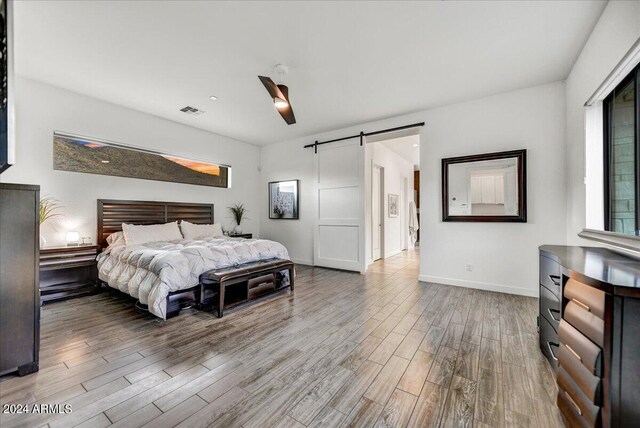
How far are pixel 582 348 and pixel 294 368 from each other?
171cm

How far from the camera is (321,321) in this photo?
287 centimetres

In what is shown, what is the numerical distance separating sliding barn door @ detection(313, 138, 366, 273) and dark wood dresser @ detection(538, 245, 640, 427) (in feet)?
12.3

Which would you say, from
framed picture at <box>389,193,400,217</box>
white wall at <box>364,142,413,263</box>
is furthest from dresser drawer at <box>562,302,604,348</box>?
framed picture at <box>389,193,400,217</box>

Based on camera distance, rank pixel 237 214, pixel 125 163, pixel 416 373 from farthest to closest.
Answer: pixel 237 214 < pixel 125 163 < pixel 416 373

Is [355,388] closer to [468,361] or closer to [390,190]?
[468,361]

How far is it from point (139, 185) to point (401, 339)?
4853mm

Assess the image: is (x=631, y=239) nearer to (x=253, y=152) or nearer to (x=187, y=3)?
(x=187, y=3)

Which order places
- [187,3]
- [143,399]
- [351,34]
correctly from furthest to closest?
[351,34]
[187,3]
[143,399]

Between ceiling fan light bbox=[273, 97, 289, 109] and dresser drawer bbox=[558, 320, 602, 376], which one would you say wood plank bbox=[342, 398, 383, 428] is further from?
ceiling fan light bbox=[273, 97, 289, 109]

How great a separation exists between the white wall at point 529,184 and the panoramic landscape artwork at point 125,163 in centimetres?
378

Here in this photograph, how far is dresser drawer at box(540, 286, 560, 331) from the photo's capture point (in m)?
1.86

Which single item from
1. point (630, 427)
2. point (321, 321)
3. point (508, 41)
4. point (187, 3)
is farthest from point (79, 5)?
point (630, 427)

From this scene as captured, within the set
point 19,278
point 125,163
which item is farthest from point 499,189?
point 125,163

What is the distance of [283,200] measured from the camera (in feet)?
21.1
